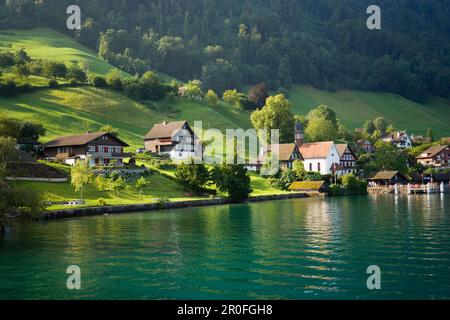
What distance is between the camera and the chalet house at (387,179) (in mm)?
113881

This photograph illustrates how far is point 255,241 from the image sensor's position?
130 feet

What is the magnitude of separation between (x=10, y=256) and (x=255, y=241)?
16.7 meters

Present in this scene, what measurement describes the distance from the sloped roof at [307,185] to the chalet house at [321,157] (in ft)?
56.9

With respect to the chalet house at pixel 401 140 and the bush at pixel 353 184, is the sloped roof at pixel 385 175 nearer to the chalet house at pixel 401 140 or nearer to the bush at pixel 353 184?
the bush at pixel 353 184

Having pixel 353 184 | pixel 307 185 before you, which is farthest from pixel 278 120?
pixel 307 185

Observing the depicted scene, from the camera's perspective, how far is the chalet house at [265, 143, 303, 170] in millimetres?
122188

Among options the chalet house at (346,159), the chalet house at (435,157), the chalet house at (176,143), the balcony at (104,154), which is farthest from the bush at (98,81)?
the chalet house at (435,157)

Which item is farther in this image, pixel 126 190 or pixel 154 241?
pixel 126 190

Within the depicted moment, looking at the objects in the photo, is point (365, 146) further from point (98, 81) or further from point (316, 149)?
point (98, 81)

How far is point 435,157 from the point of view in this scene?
475 feet

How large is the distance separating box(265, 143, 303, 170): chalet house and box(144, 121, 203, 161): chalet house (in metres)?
19.4

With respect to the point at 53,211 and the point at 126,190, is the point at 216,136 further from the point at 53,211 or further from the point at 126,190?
the point at 53,211
